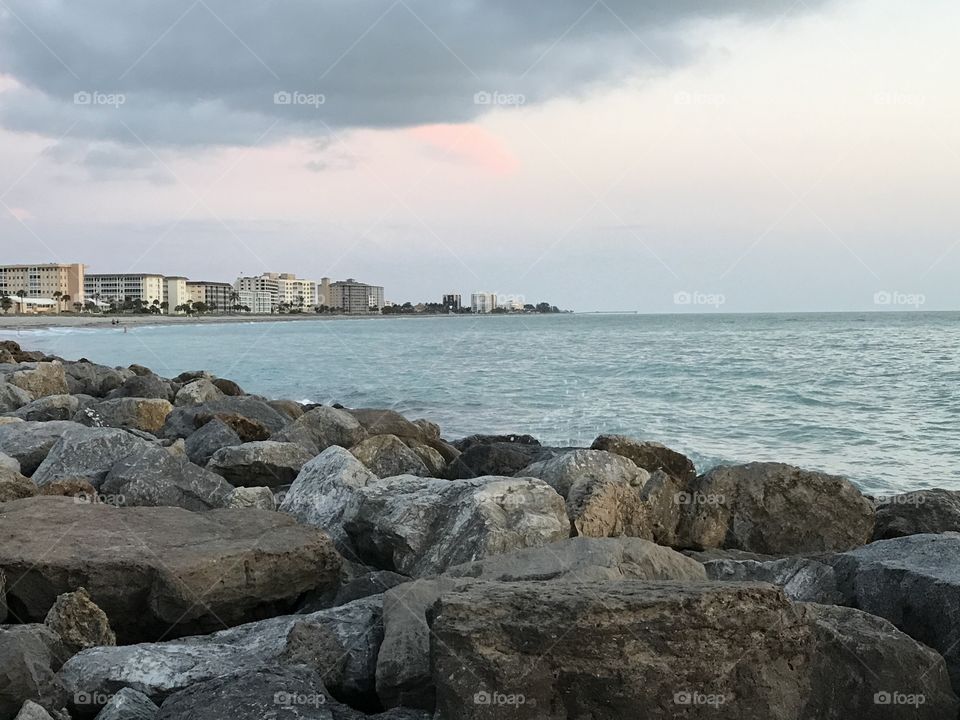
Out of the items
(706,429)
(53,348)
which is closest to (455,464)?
(706,429)

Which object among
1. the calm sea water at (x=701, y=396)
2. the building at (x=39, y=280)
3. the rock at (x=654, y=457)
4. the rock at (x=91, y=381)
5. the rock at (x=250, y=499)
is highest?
the building at (x=39, y=280)

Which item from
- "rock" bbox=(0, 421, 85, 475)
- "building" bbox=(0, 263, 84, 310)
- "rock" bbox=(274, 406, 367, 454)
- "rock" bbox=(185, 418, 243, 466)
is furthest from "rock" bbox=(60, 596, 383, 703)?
"building" bbox=(0, 263, 84, 310)

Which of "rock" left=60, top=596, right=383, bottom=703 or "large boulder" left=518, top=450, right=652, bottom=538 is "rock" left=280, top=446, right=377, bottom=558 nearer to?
"large boulder" left=518, top=450, right=652, bottom=538

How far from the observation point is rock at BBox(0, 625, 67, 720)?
384 cm

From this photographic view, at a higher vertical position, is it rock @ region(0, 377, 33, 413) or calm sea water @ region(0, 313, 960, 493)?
rock @ region(0, 377, 33, 413)

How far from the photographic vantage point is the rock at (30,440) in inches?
364

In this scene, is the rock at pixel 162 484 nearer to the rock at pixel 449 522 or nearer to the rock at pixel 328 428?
the rock at pixel 449 522

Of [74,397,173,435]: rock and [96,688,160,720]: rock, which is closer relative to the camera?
[96,688,160,720]: rock

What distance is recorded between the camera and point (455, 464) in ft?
30.4

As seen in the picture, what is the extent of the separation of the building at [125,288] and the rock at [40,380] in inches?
5388

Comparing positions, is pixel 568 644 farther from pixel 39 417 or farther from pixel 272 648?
pixel 39 417

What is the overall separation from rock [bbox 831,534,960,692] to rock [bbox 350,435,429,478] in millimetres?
4775

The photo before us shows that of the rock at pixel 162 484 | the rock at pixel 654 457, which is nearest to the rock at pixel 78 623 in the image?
the rock at pixel 162 484

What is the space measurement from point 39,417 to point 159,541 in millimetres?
8744
